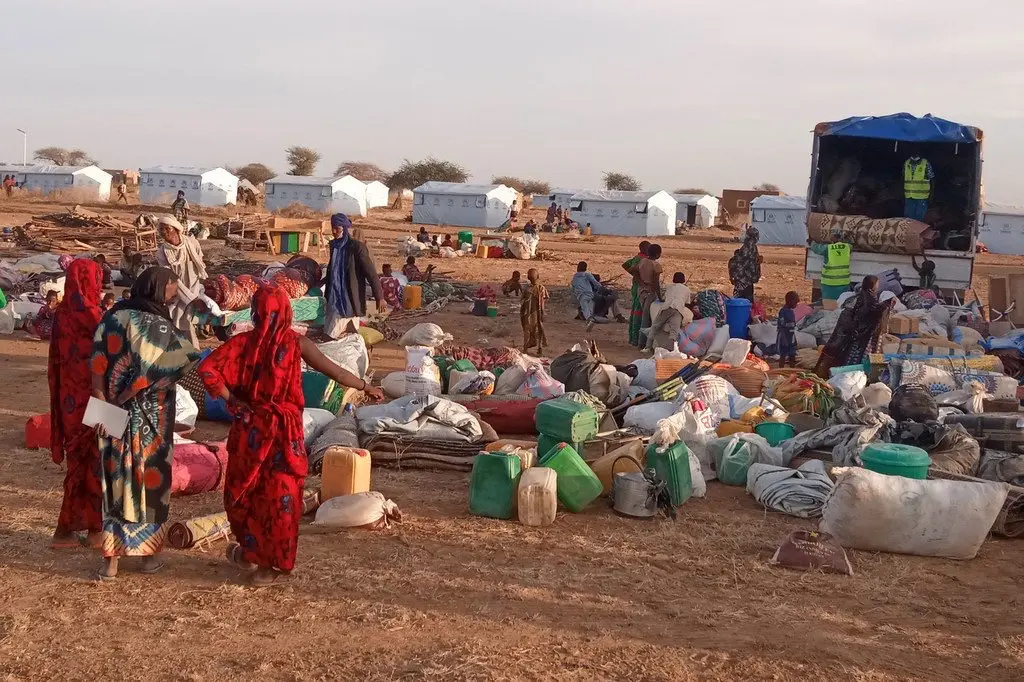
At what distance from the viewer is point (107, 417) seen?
4281 mm

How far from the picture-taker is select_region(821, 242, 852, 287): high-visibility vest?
13.4 m

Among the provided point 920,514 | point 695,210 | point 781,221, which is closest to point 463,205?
point 781,221

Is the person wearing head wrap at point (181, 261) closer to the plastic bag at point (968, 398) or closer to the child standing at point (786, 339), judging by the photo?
the child standing at point (786, 339)

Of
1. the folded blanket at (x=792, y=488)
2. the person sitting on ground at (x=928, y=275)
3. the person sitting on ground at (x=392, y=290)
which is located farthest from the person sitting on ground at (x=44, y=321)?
the person sitting on ground at (x=928, y=275)

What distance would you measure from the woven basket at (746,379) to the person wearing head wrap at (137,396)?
5.08m

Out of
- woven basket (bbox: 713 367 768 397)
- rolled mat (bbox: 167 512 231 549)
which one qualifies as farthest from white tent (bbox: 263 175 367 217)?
rolled mat (bbox: 167 512 231 549)

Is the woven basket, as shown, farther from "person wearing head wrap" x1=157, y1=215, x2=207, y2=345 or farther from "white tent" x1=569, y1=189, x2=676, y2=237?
"white tent" x1=569, y1=189, x2=676, y2=237

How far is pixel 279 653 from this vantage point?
383cm

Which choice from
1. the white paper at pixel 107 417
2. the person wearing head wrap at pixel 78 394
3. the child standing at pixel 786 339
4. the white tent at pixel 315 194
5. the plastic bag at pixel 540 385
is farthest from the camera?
the white tent at pixel 315 194

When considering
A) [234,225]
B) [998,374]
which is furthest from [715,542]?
[234,225]

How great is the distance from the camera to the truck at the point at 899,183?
13.2 meters

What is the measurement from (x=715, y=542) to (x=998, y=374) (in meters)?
4.38

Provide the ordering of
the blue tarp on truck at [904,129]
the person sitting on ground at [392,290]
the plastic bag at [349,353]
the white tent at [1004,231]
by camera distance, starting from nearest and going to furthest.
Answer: the plastic bag at [349,353]
the blue tarp on truck at [904,129]
the person sitting on ground at [392,290]
the white tent at [1004,231]

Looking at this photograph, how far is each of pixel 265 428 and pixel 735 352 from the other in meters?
6.06
